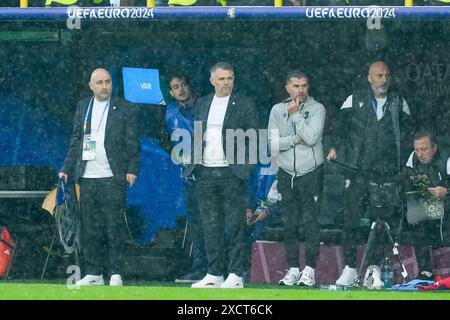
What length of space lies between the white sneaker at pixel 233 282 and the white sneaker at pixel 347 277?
3.01 feet

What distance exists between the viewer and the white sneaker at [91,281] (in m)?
14.6

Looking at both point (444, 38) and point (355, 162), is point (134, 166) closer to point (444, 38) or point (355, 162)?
point (355, 162)

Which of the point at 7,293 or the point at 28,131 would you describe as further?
the point at 28,131

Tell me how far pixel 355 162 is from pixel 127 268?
91.4 inches

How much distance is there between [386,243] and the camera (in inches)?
586

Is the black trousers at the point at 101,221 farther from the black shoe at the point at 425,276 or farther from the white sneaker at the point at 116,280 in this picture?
the black shoe at the point at 425,276

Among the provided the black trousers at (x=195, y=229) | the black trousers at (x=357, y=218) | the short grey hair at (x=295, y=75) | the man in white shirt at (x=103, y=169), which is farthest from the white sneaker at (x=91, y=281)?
the short grey hair at (x=295, y=75)

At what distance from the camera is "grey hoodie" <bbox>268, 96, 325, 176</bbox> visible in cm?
1483

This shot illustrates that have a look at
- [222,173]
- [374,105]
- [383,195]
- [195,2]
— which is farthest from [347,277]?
[195,2]

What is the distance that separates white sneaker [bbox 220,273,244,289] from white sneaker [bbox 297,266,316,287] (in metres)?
0.60

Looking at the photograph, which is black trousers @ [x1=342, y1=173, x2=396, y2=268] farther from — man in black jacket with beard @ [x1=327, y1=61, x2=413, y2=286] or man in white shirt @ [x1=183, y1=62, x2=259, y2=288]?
man in white shirt @ [x1=183, y1=62, x2=259, y2=288]

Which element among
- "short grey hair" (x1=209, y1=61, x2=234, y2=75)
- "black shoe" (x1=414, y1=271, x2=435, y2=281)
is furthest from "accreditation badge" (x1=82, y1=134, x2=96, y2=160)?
"black shoe" (x1=414, y1=271, x2=435, y2=281)

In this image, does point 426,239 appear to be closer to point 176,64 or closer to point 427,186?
point 427,186
